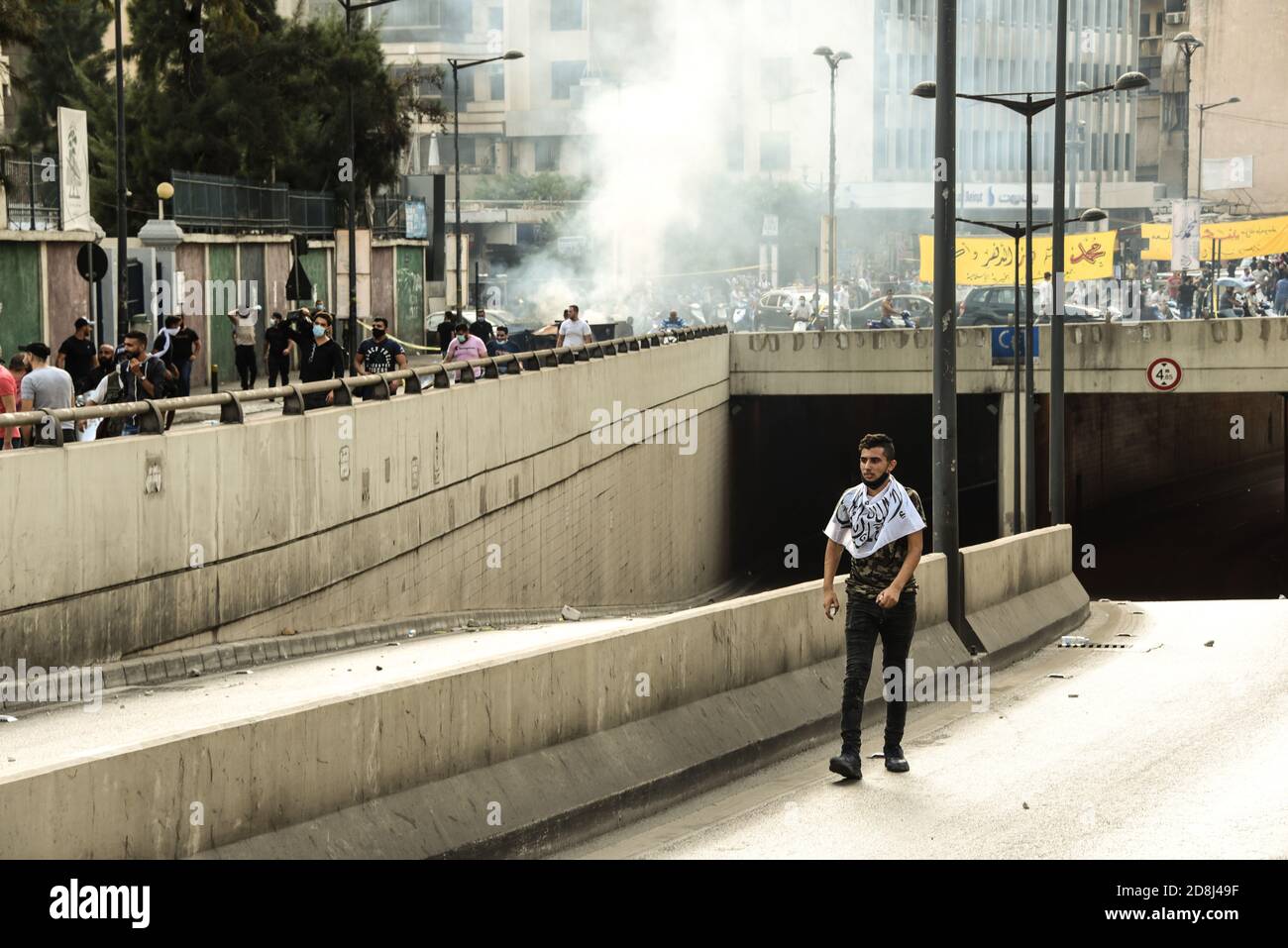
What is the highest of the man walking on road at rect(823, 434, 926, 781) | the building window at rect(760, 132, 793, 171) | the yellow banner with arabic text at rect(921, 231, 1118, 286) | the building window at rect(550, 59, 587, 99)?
the building window at rect(550, 59, 587, 99)

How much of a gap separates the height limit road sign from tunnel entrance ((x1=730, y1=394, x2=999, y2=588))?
6.24 m

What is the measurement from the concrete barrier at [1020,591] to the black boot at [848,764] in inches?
238

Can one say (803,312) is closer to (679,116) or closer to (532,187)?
(679,116)

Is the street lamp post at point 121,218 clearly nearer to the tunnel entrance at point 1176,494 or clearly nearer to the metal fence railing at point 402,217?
the tunnel entrance at point 1176,494

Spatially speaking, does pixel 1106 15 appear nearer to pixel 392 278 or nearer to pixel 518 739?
pixel 392 278

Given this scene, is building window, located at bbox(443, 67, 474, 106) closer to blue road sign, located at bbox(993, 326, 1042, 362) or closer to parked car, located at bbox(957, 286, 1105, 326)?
parked car, located at bbox(957, 286, 1105, 326)

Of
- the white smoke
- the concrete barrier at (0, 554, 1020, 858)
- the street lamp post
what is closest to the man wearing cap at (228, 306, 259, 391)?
the street lamp post

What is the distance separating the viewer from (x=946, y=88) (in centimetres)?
1677

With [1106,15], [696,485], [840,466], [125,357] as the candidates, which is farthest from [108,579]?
[1106,15]

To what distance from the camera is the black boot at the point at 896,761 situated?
11328 mm

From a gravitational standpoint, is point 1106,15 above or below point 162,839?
above

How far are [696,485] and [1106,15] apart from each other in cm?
8895

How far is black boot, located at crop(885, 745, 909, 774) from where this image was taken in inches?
446

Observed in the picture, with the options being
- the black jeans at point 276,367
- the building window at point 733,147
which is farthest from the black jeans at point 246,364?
the building window at point 733,147
